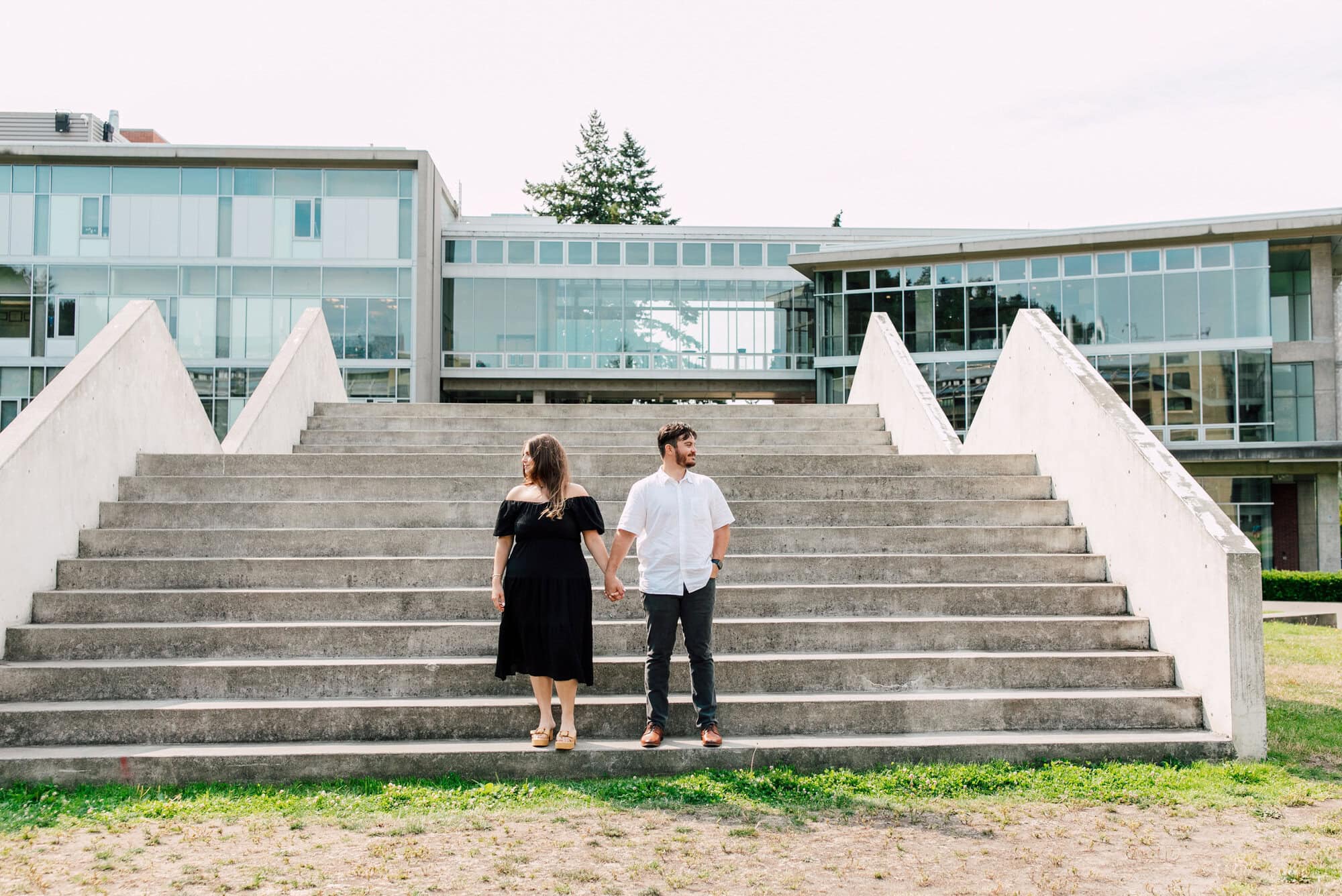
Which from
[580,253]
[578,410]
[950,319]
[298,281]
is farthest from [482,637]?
[580,253]

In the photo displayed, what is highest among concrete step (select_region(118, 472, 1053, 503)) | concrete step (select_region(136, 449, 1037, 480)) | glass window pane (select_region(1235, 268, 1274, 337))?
glass window pane (select_region(1235, 268, 1274, 337))

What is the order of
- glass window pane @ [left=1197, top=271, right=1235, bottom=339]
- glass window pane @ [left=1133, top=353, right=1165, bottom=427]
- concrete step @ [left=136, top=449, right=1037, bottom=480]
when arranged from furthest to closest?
1. glass window pane @ [left=1133, top=353, right=1165, bottom=427]
2. glass window pane @ [left=1197, top=271, right=1235, bottom=339]
3. concrete step @ [left=136, top=449, right=1037, bottom=480]

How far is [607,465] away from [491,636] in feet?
8.09

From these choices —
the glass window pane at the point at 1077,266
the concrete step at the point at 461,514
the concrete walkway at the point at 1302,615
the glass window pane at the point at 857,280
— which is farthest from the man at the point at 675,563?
the glass window pane at the point at 857,280

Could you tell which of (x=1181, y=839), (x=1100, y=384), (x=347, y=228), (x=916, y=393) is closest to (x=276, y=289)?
(x=347, y=228)

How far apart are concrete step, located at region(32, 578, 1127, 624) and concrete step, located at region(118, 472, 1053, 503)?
1276 mm

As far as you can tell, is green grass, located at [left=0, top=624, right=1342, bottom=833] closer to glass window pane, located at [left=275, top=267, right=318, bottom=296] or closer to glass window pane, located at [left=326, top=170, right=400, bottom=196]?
glass window pane, located at [left=275, top=267, right=318, bottom=296]

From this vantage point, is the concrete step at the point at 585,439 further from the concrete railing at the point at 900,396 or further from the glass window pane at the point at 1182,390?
the glass window pane at the point at 1182,390

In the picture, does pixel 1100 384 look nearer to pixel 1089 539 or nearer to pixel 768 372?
pixel 1089 539

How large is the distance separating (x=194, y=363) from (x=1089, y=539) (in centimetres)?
3037

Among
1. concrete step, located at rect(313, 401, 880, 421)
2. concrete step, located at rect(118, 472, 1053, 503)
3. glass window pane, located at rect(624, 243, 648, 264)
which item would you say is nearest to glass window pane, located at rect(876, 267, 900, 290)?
glass window pane, located at rect(624, 243, 648, 264)

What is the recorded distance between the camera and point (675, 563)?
540 centimetres

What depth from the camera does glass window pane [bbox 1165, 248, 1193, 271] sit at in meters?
27.4

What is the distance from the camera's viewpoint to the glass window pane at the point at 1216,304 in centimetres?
2703
